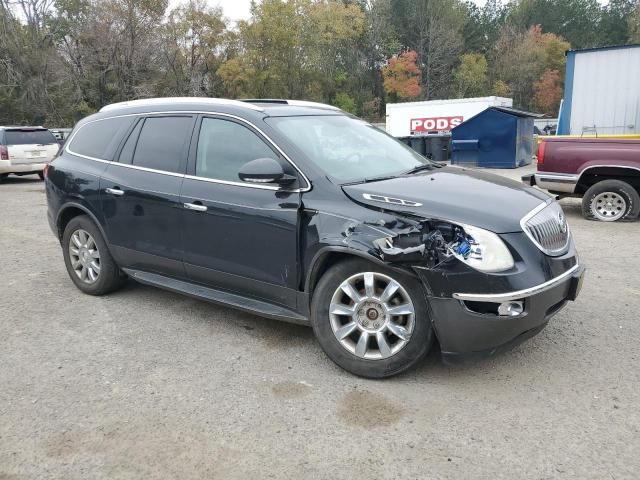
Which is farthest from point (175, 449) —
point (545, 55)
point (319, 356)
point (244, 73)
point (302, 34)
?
point (545, 55)

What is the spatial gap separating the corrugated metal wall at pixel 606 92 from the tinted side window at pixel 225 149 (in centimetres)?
1240

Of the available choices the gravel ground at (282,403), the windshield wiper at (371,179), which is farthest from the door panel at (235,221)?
the gravel ground at (282,403)

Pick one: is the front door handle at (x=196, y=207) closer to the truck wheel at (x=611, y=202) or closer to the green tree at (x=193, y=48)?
the truck wheel at (x=611, y=202)

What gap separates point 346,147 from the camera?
14.0 ft

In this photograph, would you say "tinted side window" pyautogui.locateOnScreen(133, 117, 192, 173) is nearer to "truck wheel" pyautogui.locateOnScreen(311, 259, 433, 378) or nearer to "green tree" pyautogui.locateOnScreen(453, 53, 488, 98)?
"truck wheel" pyautogui.locateOnScreen(311, 259, 433, 378)

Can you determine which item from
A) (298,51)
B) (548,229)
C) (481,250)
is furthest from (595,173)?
(298,51)

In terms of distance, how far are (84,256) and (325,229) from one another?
286cm

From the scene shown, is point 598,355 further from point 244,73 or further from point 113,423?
point 244,73

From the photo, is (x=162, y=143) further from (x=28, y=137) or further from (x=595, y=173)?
(x=28, y=137)

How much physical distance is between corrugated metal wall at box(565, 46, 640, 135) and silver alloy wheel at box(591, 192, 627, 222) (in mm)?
6243

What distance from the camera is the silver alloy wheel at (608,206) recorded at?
8.45 metres

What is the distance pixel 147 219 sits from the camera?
4.58m

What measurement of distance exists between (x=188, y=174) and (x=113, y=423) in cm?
196

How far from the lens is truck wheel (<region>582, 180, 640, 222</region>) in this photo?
8.34 m
